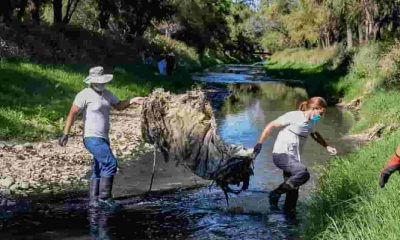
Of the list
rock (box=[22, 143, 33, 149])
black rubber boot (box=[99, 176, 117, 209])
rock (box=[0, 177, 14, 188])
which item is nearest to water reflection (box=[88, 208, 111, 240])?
black rubber boot (box=[99, 176, 117, 209])

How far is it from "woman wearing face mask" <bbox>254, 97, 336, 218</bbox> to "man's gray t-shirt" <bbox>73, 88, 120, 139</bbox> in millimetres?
2283

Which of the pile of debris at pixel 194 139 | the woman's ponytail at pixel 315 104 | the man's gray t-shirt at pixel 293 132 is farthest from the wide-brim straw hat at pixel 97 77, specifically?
the woman's ponytail at pixel 315 104

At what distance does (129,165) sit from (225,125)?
7.53m

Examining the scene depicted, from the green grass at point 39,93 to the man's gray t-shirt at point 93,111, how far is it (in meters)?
5.08

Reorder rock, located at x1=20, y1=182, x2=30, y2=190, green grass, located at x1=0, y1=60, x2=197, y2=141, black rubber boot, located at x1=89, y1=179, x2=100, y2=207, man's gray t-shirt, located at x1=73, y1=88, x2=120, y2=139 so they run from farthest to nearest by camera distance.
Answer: green grass, located at x1=0, y1=60, x2=197, y2=141, rock, located at x1=20, y1=182, x2=30, y2=190, black rubber boot, located at x1=89, y1=179, x2=100, y2=207, man's gray t-shirt, located at x1=73, y1=88, x2=120, y2=139

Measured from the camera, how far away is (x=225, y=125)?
19.5 m

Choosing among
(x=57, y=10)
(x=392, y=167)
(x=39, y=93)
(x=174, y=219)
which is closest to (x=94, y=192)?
(x=174, y=219)

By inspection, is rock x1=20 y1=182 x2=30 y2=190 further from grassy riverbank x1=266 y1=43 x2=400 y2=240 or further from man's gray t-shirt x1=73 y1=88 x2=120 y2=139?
grassy riverbank x1=266 y1=43 x2=400 y2=240

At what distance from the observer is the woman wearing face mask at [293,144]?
8.81 m

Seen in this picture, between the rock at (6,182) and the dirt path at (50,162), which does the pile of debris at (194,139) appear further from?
the rock at (6,182)

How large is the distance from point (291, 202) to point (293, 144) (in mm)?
869

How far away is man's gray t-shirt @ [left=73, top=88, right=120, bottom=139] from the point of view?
29.6 ft

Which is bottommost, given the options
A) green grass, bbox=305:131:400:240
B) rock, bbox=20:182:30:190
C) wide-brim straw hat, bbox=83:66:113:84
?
rock, bbox=20:182:30:190

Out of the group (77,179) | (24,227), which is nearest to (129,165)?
(77,179)
